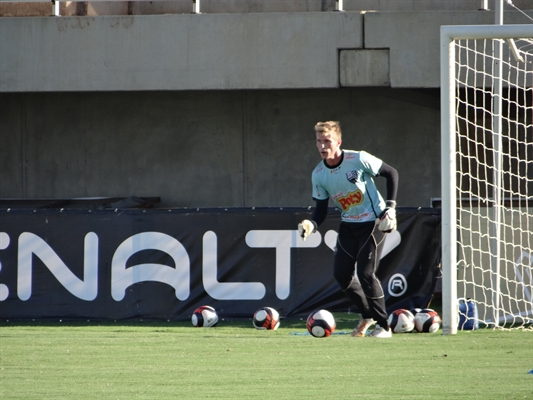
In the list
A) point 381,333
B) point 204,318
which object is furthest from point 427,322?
point 204,318

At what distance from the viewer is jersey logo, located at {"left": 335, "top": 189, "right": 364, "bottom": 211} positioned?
8.08m

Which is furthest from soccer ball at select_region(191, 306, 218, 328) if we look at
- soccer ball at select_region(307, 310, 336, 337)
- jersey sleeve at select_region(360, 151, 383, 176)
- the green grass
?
jersey sleeve at select_region(360, 151, 383, 176)

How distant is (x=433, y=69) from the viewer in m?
13.7

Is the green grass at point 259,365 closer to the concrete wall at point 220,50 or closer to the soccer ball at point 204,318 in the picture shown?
the soccer ball at point 204,318

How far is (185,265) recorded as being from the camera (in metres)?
10.7

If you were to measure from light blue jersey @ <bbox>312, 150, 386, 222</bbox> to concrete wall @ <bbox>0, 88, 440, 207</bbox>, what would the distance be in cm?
831

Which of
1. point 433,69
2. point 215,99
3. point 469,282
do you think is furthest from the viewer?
point 215,99

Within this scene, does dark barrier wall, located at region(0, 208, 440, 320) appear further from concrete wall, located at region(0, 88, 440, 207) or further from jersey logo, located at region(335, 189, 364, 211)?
concrete wall, located at region(0, 88, 440, 207)

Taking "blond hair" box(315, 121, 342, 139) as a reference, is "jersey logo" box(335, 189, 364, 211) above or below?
below

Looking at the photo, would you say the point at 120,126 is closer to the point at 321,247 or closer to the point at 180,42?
the point at 180,42

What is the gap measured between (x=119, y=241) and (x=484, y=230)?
177 inches

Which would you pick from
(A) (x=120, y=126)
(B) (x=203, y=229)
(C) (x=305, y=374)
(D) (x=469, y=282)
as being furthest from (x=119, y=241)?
(A) (x=120, y=126)

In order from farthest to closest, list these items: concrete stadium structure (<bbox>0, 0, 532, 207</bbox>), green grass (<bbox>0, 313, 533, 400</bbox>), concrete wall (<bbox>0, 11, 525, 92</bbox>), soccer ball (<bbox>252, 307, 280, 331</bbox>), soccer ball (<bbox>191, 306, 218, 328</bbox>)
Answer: concrete stadium structure (<bbox>0, 0, 532, 207</bbox>) < concrete wall (<bbox>0, 11, 525, 92</bbox>) < soccer ball (<bbox>191, 306, 218, 328</bbox>) < soccer ball (<bbox>252, 307, 280, 331</bbox>) < green grass (<bbox>0, 313, 533, 400</bbox>)

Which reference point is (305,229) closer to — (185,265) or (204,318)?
(204,318)
